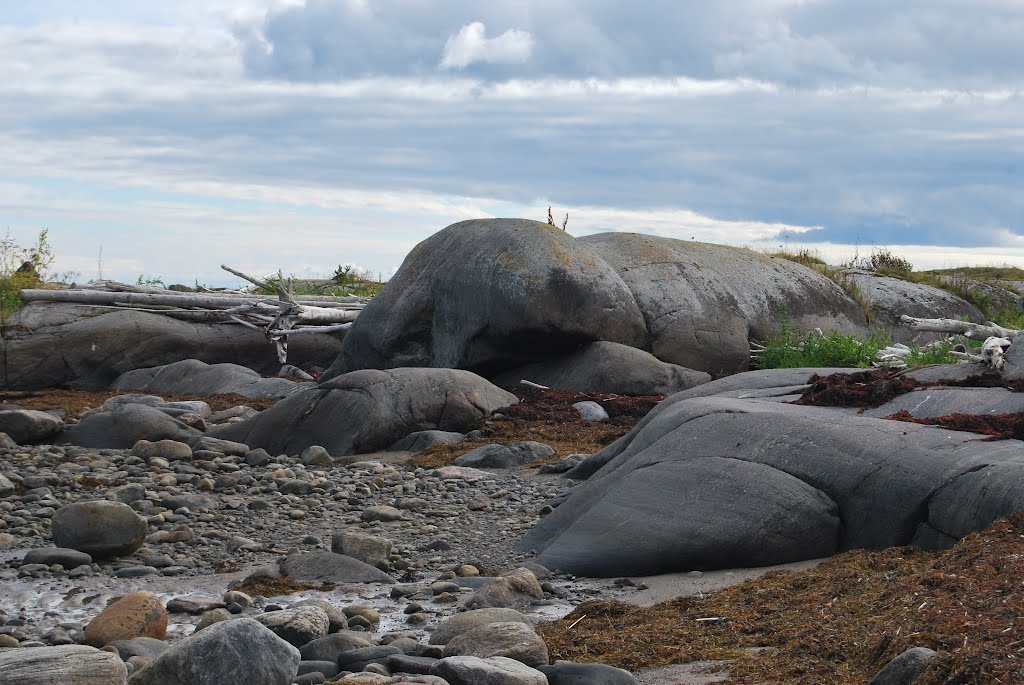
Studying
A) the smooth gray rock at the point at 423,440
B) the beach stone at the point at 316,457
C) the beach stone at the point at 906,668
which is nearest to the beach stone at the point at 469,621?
the beach stone at the point at 906,668

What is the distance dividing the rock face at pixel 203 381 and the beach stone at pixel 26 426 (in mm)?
4561

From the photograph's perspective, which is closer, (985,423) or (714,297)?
(985,423)

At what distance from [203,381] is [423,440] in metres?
7.23

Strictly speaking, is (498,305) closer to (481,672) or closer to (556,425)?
(556,425)

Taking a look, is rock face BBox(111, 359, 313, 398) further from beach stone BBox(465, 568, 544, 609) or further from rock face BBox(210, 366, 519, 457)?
beach stone BBox(465, 568, 544, 609)

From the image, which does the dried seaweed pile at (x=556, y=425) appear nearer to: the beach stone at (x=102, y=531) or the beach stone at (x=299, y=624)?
the beach stone at (x=102, y=531)

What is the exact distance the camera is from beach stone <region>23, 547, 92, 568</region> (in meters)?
7.32

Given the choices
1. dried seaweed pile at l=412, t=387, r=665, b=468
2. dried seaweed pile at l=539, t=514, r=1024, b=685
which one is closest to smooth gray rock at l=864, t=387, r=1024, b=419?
dried seaweed pile at l=539, t=514, r=1024, b=685

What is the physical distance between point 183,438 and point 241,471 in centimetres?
183

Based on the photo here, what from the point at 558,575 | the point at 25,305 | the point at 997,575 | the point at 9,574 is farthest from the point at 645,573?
the point at 25,305

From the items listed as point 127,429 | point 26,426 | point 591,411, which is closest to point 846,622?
point 591,411

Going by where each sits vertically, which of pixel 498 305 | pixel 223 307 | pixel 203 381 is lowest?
pixel 203 381

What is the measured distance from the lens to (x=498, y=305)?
53.0ft

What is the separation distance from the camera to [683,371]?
15.8 meters
